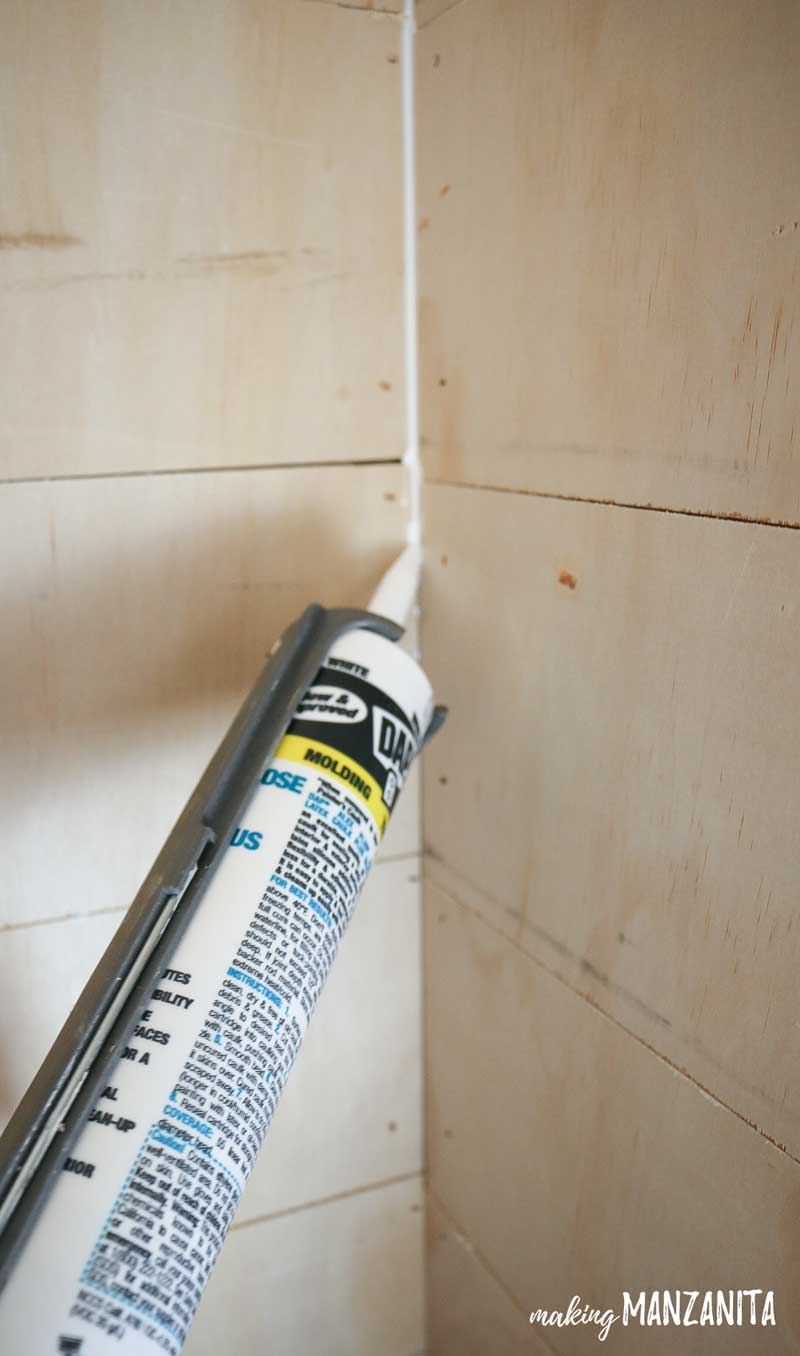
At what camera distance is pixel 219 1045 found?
0.41 m

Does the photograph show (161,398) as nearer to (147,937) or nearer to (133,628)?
(133,628)

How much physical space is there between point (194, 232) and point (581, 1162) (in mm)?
536

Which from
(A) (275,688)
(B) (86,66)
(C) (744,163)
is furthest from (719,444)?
(B) (86,66)

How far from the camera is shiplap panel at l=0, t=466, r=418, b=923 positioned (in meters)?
0.55

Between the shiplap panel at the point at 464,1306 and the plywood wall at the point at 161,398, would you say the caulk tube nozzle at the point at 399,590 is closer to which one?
the plywood wall at the point at 161,398

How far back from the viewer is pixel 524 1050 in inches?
23.7

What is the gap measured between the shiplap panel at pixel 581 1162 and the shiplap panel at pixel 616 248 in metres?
0.27

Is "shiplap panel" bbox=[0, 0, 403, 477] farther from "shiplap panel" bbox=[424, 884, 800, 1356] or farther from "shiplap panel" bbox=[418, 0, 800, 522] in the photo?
"shiplap panel" bbox=[424, 884, 800, 1356]

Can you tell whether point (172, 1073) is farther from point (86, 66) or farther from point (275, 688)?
point (86, 66)

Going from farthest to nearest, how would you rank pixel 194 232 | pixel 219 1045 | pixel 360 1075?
pixel 360 1075 → pixel 194 232 → pixel 219 1045
